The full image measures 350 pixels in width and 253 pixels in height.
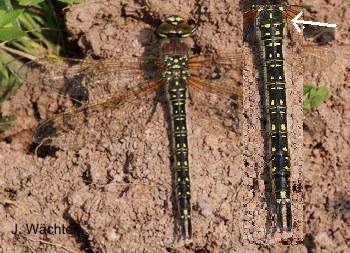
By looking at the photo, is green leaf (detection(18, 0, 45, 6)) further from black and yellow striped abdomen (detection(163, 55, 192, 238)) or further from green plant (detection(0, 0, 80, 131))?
black and yellow striped abdomen (detection(163, 55, 192, 238))

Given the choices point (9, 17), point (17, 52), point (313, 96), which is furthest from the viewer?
point (17, 52)

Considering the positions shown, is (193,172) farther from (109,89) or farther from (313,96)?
(313,96)

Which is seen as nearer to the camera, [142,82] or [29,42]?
[142,82]

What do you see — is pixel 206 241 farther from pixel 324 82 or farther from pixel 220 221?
pixel 324 82

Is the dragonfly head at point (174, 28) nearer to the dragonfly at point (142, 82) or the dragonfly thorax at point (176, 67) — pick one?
the dragonfly at point (142, 82)

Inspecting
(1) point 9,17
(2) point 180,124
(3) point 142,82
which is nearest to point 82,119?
(3) point 142,82

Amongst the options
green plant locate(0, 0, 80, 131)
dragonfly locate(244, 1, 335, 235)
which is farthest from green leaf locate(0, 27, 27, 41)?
dragonfly locate(244, 1, 335, 235)
